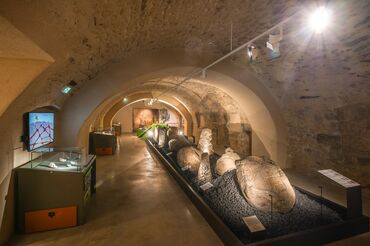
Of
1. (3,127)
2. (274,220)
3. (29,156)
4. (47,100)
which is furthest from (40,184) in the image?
(274,220)

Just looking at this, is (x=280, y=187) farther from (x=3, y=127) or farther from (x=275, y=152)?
(x=3, y=127)

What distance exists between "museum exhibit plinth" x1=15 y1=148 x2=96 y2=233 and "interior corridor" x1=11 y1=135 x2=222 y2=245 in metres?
0.14

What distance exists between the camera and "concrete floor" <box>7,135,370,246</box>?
8.68ft

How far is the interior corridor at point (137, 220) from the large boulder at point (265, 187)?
80cm

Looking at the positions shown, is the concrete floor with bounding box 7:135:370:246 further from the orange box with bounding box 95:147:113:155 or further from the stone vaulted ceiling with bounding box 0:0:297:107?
the orange box with bounding box 95:147:113:155

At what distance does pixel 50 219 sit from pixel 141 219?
1.32 meters

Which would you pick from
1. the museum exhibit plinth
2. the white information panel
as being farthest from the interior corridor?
the white information panel

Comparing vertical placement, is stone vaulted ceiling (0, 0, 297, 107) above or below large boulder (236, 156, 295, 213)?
above

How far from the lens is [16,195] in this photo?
110 inches

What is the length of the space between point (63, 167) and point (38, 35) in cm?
205

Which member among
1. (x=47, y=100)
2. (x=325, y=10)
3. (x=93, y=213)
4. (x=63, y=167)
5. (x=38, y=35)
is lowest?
(x=93, y=213)

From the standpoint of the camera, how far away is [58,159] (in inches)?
134

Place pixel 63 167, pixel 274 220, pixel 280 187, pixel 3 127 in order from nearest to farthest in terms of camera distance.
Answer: pixel 3 127
pixel 274 220
pixel 280 187
pixel 63 167

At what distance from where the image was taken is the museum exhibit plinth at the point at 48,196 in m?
2.81
